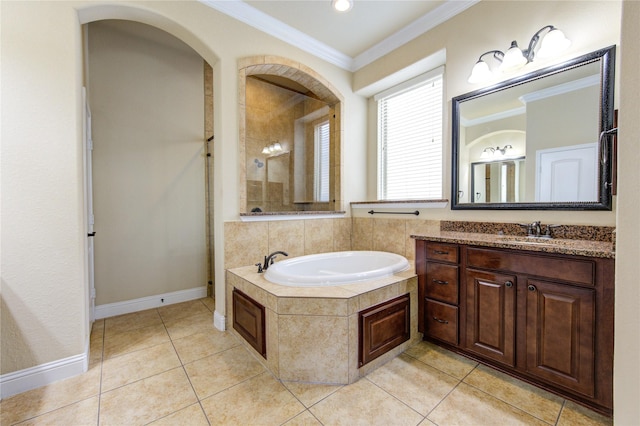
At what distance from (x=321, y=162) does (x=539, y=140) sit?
2275mm

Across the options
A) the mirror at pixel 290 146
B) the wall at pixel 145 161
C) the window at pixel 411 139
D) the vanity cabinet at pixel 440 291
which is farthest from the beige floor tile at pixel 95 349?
the window at pixel 411 139

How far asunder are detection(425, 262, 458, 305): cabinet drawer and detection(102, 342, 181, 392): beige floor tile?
1.91 metres

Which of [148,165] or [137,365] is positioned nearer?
[137,365]

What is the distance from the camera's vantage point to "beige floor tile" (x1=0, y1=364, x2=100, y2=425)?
4.83 ft

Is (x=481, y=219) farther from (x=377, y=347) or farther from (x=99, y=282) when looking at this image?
(x=99, y=282)

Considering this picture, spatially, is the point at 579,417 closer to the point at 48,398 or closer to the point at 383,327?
the point at 383,327

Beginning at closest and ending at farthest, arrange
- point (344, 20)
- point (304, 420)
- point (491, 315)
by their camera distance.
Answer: point (304, 420) → point (491, 315) → point (344, 20)

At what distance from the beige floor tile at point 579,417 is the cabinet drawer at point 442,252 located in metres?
0.93

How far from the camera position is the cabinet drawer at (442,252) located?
197cm

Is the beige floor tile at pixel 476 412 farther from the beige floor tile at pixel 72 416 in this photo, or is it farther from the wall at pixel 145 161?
the wall at pixel 145 161

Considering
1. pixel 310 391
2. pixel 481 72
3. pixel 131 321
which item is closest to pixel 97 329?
pixel 131 321

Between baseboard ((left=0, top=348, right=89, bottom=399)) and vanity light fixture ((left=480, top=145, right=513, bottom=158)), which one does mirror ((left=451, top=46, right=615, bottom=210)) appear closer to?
vanity light fixture ((left=480, top=145, right=513, bottom=158))

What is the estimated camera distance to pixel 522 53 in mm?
1999

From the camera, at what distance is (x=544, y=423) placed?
139 cm
